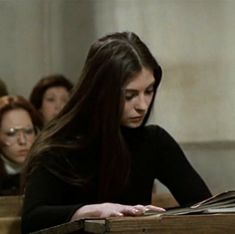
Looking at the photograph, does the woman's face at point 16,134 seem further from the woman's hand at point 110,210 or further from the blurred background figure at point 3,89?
the woman's hand at point 110,210

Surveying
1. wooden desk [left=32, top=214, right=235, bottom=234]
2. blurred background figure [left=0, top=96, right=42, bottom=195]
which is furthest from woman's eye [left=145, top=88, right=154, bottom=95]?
blurred background figure [left=0, top=96, right=42, bottom=195]

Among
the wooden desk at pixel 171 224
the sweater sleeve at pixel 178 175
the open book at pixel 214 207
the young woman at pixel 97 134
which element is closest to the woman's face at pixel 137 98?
the young woman at pixel 97 134

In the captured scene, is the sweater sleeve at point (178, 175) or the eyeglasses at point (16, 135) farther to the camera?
the eyeglasses at point (16, 135)

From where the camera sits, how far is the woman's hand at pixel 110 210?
121 centimetres

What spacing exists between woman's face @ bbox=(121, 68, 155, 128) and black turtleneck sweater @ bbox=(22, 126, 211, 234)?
0.07 m

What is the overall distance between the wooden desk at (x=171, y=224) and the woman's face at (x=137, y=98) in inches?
20.4

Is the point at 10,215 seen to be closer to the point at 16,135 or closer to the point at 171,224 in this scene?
the point at 16,135

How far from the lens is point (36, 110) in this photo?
249 cm

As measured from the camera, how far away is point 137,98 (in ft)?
5.18

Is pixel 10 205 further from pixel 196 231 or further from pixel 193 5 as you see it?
pixel 193 5

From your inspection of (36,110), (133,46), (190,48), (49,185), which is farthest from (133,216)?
(190,48)

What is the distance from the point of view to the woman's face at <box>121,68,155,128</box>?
1580 millimetres

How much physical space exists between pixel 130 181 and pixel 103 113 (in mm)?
188

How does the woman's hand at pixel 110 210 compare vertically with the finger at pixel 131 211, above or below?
below
